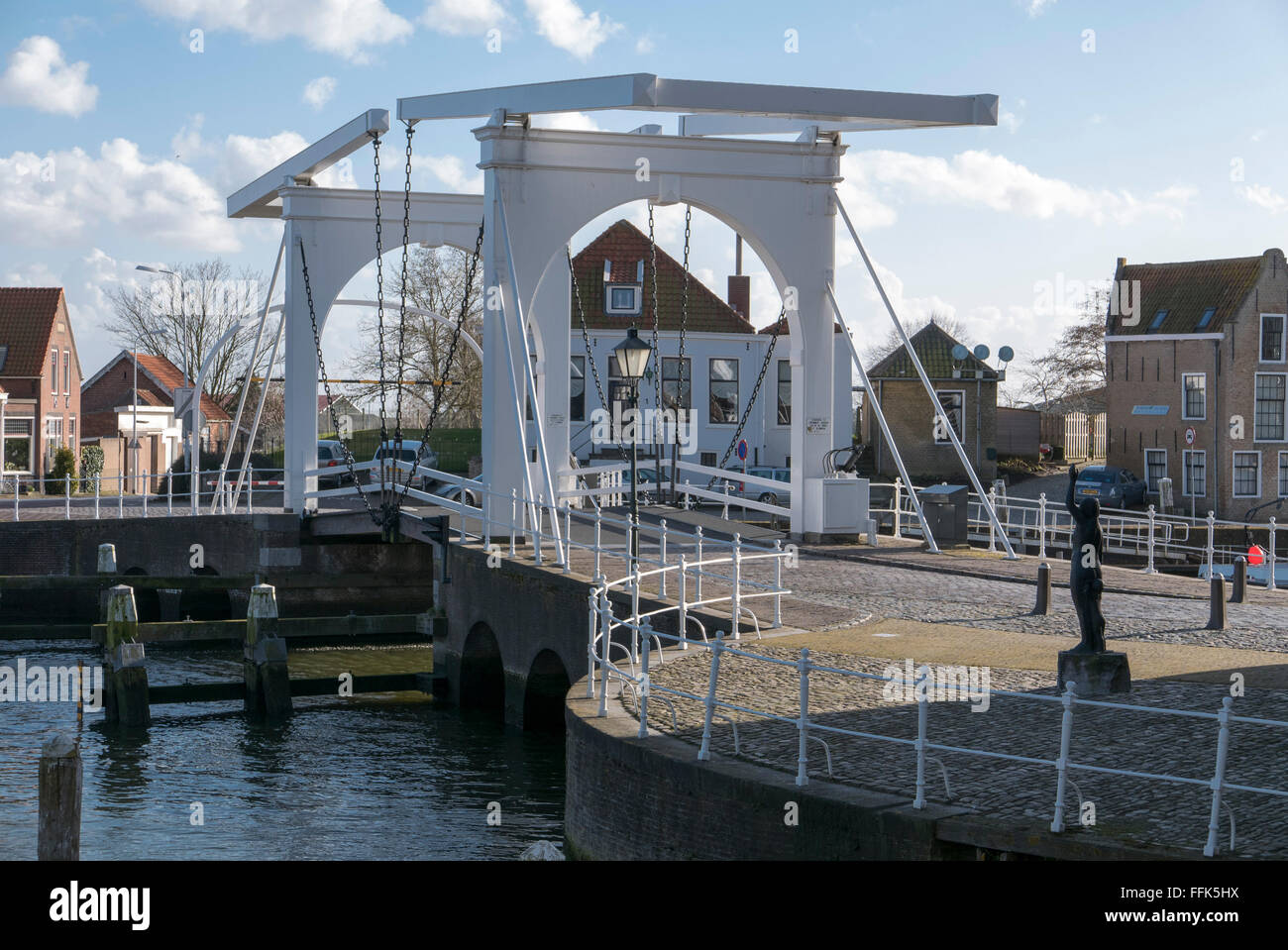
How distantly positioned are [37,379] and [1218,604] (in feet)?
143

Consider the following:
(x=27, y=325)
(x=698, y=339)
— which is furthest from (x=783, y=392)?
(x=27, y=325)

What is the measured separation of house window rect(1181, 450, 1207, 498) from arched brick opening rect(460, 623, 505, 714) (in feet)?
99.2

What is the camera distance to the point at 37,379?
49750 millimetres

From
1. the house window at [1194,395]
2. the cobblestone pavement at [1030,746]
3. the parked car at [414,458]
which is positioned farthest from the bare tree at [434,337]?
→ the cobblestone pavement at [1030,746]

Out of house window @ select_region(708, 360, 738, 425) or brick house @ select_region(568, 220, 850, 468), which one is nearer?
brick house @ select_region(568, 220, 850, 468)

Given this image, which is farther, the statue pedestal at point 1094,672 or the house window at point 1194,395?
the house window at point 1194,395

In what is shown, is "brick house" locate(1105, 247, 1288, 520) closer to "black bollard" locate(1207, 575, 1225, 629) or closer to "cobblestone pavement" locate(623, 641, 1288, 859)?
"black bollard" locate(1207, 575, 1225, 629)

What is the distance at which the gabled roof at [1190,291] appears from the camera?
44.2m

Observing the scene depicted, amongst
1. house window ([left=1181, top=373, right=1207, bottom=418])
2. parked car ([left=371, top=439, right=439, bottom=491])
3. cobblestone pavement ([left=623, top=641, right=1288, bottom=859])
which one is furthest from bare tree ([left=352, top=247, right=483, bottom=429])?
cobblestone pavement ([left=623, top=641, right=1288, bottom=859])

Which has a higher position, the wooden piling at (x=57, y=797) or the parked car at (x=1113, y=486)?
the parked car at (x=1113, y=486)

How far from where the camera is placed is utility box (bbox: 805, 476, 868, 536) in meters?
21.3

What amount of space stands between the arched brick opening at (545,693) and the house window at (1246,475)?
1246 inches

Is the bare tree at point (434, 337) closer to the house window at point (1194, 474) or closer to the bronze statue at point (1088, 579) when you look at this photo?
the house window at point (1194, 474)
